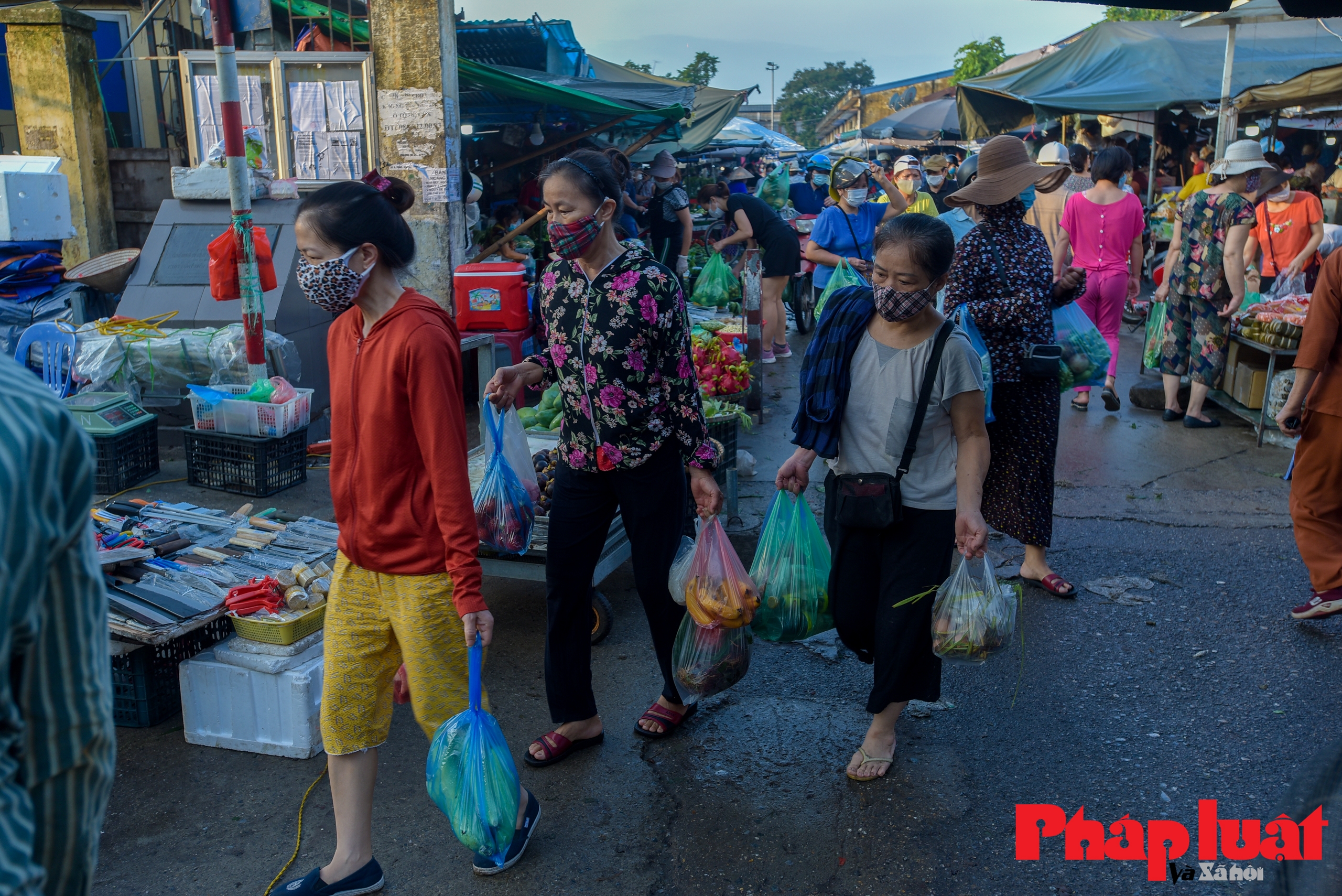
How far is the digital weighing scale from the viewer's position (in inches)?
238

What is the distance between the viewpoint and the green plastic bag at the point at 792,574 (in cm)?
334

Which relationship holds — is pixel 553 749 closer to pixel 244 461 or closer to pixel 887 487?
pixel 887 487

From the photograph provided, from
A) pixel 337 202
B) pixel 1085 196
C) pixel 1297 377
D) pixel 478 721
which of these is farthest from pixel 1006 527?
pixel 1085 196

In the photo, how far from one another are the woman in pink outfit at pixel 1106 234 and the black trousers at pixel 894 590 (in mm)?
4867

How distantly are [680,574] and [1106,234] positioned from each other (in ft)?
18.7

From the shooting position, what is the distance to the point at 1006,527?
477 centimetres

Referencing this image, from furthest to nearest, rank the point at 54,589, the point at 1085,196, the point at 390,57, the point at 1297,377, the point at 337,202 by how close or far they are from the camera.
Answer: the point at 390,57 < the point at 1085,196 < the point at 1297,377 < the point at 337,202 < the point at 54,589

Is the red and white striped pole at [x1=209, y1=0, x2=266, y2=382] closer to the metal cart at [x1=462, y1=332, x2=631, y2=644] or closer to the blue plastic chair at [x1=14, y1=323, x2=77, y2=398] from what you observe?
the blue plastic chair at [x1=14, y1=323, x2=77, y2=398]

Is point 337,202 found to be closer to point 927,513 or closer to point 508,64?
point 927,513

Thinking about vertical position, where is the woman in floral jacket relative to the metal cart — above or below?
above

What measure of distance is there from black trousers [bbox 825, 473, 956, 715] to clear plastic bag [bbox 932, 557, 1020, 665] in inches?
3.8

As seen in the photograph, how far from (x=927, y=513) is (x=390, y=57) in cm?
727

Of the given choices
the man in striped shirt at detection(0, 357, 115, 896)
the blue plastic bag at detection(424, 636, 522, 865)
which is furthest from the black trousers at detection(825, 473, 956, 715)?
the man in striped shirt at detection(0, 357, 115, 896)

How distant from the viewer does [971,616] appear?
9.93 feet
